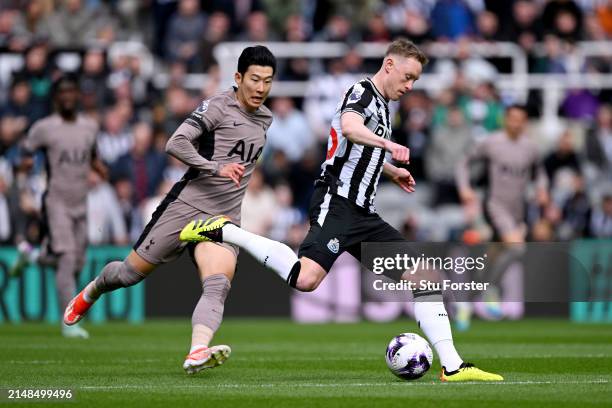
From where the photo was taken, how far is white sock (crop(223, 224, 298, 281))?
1038 cm

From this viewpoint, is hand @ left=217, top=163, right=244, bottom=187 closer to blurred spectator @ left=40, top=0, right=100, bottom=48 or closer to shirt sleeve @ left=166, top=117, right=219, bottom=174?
shirt sleeve @ left=166, top=117, right=219, bottom=174

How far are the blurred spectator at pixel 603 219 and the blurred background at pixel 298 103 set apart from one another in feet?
0.09

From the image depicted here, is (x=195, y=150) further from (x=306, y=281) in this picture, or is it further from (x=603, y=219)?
(x=603, y=219)

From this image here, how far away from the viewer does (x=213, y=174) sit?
35.0ft

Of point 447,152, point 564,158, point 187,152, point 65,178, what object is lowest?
point 187,152

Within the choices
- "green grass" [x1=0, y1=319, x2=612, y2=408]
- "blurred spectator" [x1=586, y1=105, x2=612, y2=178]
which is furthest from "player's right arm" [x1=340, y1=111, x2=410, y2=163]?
"blurred spectator" [x1=586, y1=105, x2=612, y2=178]

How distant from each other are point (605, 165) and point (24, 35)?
10666 millimetres

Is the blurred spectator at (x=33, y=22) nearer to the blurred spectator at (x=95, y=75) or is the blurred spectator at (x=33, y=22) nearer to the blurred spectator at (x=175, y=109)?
the blurred spectator at (x=95, y=75)

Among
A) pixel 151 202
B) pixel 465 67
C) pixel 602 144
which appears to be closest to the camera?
pixel 151 202

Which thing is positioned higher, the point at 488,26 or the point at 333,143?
the point at 488,26

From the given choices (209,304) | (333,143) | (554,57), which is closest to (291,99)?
(554,57)

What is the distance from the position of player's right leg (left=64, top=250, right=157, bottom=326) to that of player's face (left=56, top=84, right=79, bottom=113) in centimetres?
398

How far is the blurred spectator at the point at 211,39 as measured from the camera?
78.5 feet

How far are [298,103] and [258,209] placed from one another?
3.27 metres
